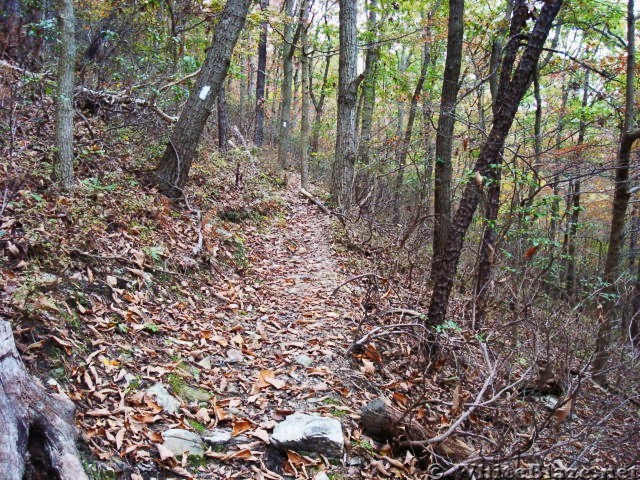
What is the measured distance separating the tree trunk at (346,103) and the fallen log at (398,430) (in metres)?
6.47

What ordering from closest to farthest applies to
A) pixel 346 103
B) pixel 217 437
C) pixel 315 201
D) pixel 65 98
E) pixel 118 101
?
pixel 217 437 → pixel 65 98 → pixel 118 101 → pixel 346 103 → pixel 315 201

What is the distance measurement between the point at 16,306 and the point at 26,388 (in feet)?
3.39

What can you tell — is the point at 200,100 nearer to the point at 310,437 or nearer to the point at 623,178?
the point at 310,437

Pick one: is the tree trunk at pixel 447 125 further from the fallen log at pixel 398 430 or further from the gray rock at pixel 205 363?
the gray rock at pixel 205 363

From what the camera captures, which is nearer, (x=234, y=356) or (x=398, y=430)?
(x=398, y=430)

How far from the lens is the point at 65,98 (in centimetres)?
485

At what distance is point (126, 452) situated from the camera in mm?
2625

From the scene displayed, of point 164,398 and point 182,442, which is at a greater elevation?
point 164,398

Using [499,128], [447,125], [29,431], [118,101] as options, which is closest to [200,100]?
[118,101]

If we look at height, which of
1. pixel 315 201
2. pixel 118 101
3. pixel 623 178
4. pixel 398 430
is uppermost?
pixel 118 101

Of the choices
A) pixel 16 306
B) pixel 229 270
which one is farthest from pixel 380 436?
pixel 229 270

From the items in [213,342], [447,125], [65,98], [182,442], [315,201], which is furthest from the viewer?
[315,201]

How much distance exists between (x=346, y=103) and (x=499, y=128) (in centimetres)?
554

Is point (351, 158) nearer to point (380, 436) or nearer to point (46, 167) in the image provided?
point (46, 167)
